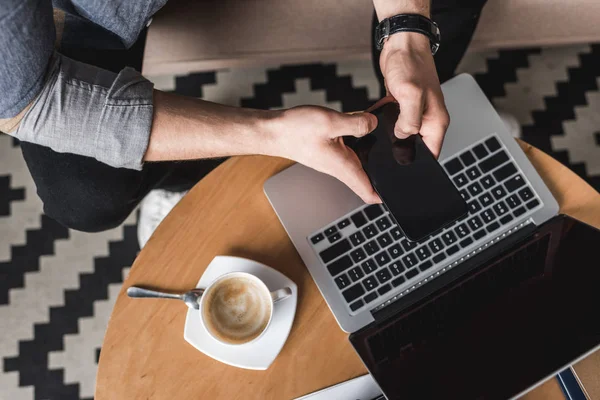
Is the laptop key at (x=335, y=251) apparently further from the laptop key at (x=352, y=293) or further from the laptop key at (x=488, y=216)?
the laptop key at (x=488, y=216)

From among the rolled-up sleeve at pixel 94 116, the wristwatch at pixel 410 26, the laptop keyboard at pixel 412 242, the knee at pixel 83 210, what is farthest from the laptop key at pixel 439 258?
the knee at pixel 83 210

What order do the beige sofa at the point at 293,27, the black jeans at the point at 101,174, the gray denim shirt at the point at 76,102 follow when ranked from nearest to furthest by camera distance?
the gray denim shirt at the point at 76,102 < the black jeans at the point at 101,174 < the beige sofa at the point at 293,27

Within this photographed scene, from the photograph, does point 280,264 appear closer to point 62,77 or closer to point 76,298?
point 62,77

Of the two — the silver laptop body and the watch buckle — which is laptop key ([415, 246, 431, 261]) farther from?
→ the watch buckle

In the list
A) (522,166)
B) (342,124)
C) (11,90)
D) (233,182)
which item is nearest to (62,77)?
(11,90)

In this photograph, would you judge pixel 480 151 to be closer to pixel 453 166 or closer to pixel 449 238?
pixel 453 166

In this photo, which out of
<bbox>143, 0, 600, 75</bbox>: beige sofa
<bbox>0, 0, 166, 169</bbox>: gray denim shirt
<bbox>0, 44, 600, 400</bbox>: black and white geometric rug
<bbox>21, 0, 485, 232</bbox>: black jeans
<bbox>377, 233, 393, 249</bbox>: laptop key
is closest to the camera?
<bbox>0, 0, 166, 169</bbox>: gray denim shirt

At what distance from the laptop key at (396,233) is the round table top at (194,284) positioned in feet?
0.46

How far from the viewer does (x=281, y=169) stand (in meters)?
0.87

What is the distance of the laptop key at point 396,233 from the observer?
822 mm

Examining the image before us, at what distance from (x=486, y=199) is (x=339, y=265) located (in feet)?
0.81

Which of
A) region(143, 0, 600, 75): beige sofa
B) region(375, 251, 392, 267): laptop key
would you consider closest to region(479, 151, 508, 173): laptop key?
region(375, 251, 392, 267): laptop key

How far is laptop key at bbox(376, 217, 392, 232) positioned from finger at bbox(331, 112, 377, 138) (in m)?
0.15

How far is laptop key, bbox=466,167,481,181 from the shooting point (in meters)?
0.85
